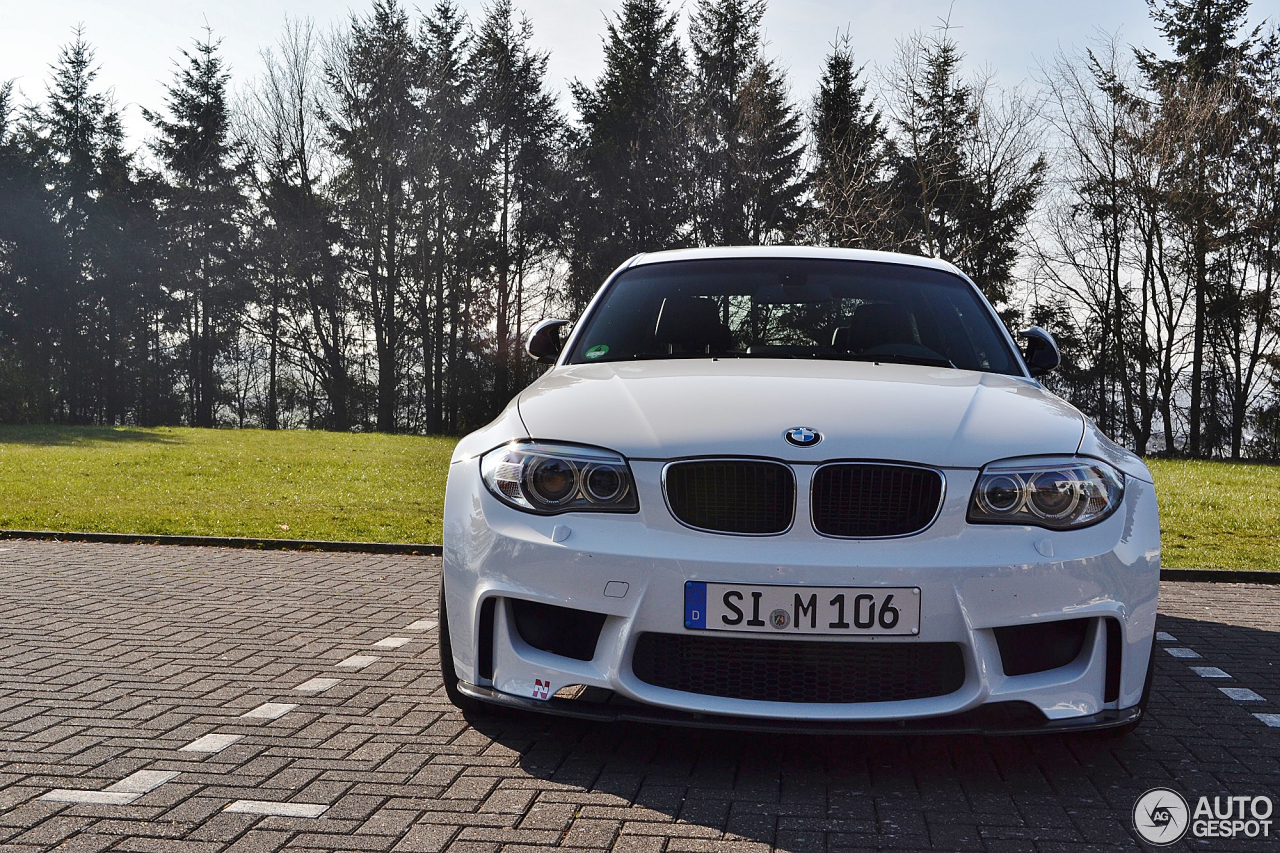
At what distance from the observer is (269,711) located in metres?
3.95

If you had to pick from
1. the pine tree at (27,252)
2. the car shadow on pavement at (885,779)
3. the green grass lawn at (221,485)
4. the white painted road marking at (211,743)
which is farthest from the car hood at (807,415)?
the pine tree at (27,252)

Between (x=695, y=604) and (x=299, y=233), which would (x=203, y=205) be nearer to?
(x=299, y=233)

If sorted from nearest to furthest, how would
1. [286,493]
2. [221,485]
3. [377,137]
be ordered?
[286,493] → [221,485] → [377,137]

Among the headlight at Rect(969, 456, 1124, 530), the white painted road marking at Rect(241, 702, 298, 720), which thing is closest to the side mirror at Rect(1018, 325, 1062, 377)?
the headlight at Rect(969, 456, 1124, 530)

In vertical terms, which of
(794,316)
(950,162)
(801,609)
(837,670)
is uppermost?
(950,162)

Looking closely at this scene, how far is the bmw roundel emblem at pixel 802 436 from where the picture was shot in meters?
3.13

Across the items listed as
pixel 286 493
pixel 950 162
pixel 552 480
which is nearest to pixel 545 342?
pixel 552 480

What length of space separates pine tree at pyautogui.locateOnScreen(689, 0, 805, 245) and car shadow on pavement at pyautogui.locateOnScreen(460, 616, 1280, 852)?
26314 mm

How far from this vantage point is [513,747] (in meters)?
3.54

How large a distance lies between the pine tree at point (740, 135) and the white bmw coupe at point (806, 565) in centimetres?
2643

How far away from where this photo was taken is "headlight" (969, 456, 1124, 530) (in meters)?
3.08

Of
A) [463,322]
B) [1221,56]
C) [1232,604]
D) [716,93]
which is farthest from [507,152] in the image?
[1232,604]

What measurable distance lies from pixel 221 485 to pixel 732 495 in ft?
41.7

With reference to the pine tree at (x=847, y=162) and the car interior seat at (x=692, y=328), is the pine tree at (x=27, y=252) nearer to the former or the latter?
the pine tree at (x=847, y=162)
